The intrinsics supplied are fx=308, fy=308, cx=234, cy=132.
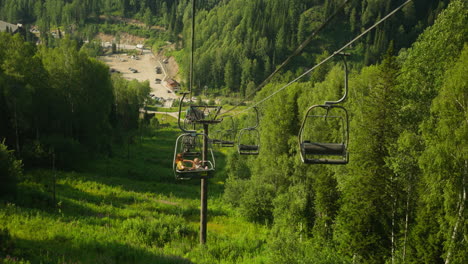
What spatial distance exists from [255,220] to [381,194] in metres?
14.2

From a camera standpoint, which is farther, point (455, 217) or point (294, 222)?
point (294, 222)

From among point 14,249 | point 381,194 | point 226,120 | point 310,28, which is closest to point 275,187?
point 381,194

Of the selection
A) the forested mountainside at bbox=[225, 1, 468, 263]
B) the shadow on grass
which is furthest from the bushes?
the forested mountainside at bbox=[225, 1, 468, 263]

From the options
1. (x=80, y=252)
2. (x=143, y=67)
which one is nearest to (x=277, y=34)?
(x=143, y=67)

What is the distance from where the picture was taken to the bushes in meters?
21.0

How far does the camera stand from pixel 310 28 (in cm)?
14712

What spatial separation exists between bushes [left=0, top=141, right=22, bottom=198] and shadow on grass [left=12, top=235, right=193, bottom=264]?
7.91m

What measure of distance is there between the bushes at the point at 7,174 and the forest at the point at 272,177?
8 cm

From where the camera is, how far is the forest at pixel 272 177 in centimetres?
1319

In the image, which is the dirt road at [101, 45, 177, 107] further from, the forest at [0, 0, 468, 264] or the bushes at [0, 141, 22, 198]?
the bushes at [0, 141, 22, 198]

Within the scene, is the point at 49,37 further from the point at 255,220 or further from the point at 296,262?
the point at 296,262

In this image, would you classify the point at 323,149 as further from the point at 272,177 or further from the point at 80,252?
the point at 272,177

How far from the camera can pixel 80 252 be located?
15.4 meters

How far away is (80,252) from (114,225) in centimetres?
571
